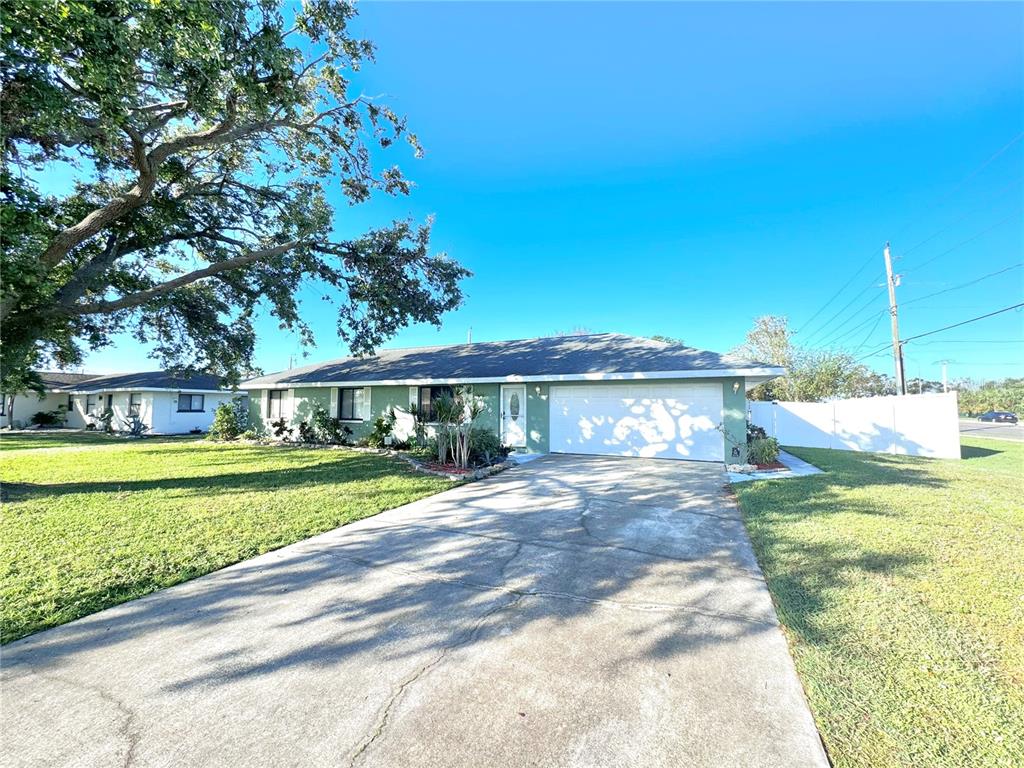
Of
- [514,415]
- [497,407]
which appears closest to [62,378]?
[497,407]

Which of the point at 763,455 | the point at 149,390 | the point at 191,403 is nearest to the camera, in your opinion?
the point at 763,455

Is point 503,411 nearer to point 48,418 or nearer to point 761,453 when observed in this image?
point 761,453

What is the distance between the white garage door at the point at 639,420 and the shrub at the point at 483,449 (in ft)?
7.95

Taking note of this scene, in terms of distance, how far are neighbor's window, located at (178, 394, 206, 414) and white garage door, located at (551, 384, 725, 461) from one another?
2292 cm

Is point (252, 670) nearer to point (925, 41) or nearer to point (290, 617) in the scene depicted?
point (290, 617)

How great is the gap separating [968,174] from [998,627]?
1551cm

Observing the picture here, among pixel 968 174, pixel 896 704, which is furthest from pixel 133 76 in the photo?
pixel 968 174

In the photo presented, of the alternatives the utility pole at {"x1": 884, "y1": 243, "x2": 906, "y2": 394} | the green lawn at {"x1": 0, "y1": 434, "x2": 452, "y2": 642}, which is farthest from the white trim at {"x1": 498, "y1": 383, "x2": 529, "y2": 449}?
the utility pole at {"x1": 884, "y1": 243, "x2": 906, "y2": 394}

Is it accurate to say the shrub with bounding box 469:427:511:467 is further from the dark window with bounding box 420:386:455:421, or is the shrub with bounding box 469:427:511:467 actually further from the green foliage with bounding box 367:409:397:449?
the green foliage with bounding box 367:409:397:449

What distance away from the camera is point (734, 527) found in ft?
17.8

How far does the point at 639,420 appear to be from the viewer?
11.7m

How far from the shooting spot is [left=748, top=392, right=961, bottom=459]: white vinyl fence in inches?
533

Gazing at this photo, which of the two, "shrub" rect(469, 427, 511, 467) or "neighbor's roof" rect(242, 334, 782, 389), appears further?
"neighbor's roof" rect(242, 334, 782, 389)

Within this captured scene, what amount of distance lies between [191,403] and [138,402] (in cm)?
233
